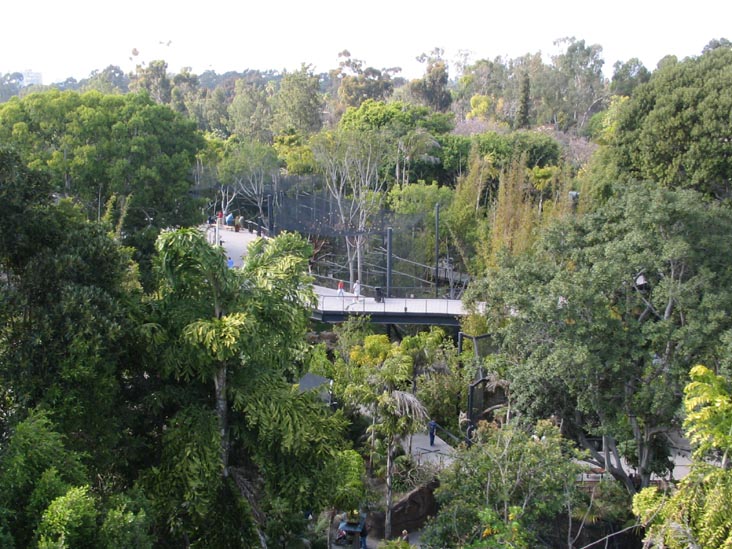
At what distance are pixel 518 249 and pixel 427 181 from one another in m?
18.7

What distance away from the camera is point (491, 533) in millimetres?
11492

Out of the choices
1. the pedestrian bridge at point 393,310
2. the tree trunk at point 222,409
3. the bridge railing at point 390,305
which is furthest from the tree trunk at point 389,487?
the bridge railing at point 390,305

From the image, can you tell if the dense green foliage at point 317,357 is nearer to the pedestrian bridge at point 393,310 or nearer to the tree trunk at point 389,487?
the tree trunk at point 389,487

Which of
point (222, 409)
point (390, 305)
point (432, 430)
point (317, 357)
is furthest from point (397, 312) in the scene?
point (222, 409)

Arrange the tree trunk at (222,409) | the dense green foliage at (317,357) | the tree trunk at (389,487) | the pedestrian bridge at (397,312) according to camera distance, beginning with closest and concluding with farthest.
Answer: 1. the dense green foliage at (317,357)
2. the tree trunk at (222,409)
3. the tree trunk at (389,487)
4. the pedestrian bridge at (397,312)

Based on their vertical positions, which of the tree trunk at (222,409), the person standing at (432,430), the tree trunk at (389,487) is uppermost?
the tree trunk at (222,409)

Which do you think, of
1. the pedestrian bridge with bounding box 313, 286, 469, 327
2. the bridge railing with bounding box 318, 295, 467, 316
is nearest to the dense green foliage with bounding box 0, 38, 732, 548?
the pedestrian bridge with bounding box 313, 286, 469, 327

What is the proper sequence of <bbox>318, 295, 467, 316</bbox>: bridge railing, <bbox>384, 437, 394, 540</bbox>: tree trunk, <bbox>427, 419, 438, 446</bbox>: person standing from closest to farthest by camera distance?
<bbox>384, 437, 394, 540</bbox>: tree trunk < <bbox>427, 419, 438, 446</bbox>: person standing < <bbox>318, 295, 467, 316</bbox>: bridge railing

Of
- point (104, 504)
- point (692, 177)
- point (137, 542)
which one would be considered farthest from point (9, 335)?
point (692, 177)

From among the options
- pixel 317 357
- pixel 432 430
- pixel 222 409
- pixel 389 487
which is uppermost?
pixel 222 409

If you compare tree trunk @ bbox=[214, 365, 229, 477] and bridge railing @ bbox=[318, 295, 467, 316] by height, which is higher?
tree trunk @ bbox=[214, 365, 229, 477]

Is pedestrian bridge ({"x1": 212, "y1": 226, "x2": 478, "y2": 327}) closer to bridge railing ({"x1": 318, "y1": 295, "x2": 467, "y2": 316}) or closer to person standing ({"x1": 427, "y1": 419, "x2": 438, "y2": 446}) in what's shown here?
bridge railing ({"x1": 318, "y1": 295, "x2": 467, "y2": 316})

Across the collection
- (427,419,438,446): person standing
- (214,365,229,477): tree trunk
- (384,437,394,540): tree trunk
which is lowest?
(427,419,438,446): person standing

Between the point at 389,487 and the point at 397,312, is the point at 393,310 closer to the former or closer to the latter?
the point at 397,312
